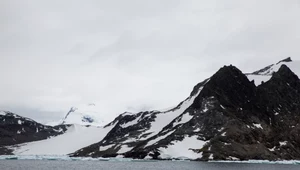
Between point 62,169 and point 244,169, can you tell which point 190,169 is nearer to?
point 244,169

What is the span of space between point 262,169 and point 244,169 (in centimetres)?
707

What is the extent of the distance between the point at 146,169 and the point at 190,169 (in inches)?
580

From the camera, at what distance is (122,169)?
15112cm

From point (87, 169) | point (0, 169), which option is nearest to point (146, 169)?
point (87, 169)

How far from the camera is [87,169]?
155m

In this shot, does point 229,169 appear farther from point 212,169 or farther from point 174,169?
point 174,169

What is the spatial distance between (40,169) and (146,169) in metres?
35.5

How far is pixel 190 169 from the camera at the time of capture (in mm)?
150000

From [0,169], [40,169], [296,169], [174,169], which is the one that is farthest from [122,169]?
[296,169]

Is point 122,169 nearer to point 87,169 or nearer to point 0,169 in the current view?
point 87,169

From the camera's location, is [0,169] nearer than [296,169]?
Yes

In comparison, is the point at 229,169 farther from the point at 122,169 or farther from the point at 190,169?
the point at 122,169

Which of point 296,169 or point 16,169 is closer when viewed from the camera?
point 16,169

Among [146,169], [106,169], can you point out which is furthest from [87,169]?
[146,169]
